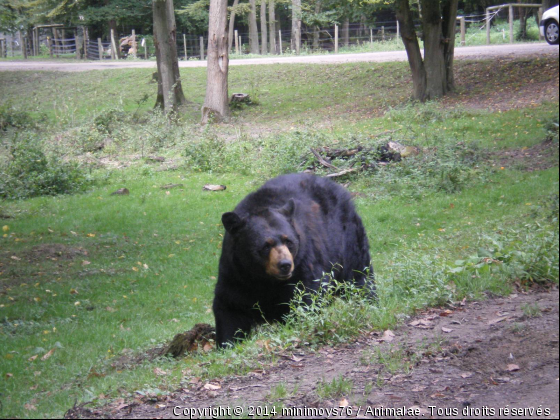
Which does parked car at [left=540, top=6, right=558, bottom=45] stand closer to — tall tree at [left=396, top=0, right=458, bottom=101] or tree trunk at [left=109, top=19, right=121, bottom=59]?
tall tree at [left=396, top=0, right=458, bottom=101]

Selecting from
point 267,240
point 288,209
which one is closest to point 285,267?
point 267,240

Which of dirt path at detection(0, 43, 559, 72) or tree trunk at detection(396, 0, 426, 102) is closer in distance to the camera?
tree trunk at detection(396, 0, 426, 102)

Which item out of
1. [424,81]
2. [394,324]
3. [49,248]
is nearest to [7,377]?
[394,324]

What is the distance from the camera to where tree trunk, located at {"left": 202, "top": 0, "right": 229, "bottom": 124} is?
24.3m

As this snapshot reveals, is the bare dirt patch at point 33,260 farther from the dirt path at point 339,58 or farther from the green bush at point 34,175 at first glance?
the dirt path at point 339,58

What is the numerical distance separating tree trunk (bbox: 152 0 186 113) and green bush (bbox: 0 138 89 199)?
8325 millimetres

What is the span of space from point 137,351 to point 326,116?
17.5 meters

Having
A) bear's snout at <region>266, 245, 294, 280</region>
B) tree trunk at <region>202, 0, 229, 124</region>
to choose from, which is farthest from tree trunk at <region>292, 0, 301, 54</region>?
bear's snout at <region>266, 245, 294, 280</region>

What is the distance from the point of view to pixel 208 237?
1202 centimetres

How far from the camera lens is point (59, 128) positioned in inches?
971

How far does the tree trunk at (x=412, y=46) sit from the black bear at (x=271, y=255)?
54.5 ft

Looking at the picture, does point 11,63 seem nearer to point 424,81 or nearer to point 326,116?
point 326,116

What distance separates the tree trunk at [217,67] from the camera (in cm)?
2433

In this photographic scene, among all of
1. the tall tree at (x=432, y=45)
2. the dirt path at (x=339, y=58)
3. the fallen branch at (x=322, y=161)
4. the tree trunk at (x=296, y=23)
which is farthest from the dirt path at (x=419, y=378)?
the tree trunk at (x=296, y=23)
